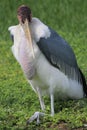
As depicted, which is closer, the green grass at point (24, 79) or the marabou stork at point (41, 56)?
the green grass at point (24, 79)

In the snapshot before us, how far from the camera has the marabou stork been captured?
644 cm

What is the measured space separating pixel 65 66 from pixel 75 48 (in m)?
3.50

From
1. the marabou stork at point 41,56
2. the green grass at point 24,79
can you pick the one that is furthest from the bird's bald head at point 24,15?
the green grass at point 24,79

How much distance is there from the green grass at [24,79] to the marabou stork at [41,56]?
10.4 inches

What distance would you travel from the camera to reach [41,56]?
21.3 feet

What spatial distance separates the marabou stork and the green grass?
10.4 inches

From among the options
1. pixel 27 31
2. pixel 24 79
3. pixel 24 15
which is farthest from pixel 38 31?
pixel 24 79

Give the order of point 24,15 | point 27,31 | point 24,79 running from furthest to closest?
point 24,79
point 24,15
point 27,31

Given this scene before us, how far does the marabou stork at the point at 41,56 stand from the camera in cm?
644

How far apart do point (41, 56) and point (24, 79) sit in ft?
6.69

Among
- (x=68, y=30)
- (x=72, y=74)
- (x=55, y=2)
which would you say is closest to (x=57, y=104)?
(x=72, y=74)

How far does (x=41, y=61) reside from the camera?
649 centimetres

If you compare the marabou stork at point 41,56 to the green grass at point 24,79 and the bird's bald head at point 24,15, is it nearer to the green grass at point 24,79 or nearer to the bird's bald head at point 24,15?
the bird's bald head at point 24,15

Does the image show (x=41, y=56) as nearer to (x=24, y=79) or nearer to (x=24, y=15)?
(x=24, y=15)
